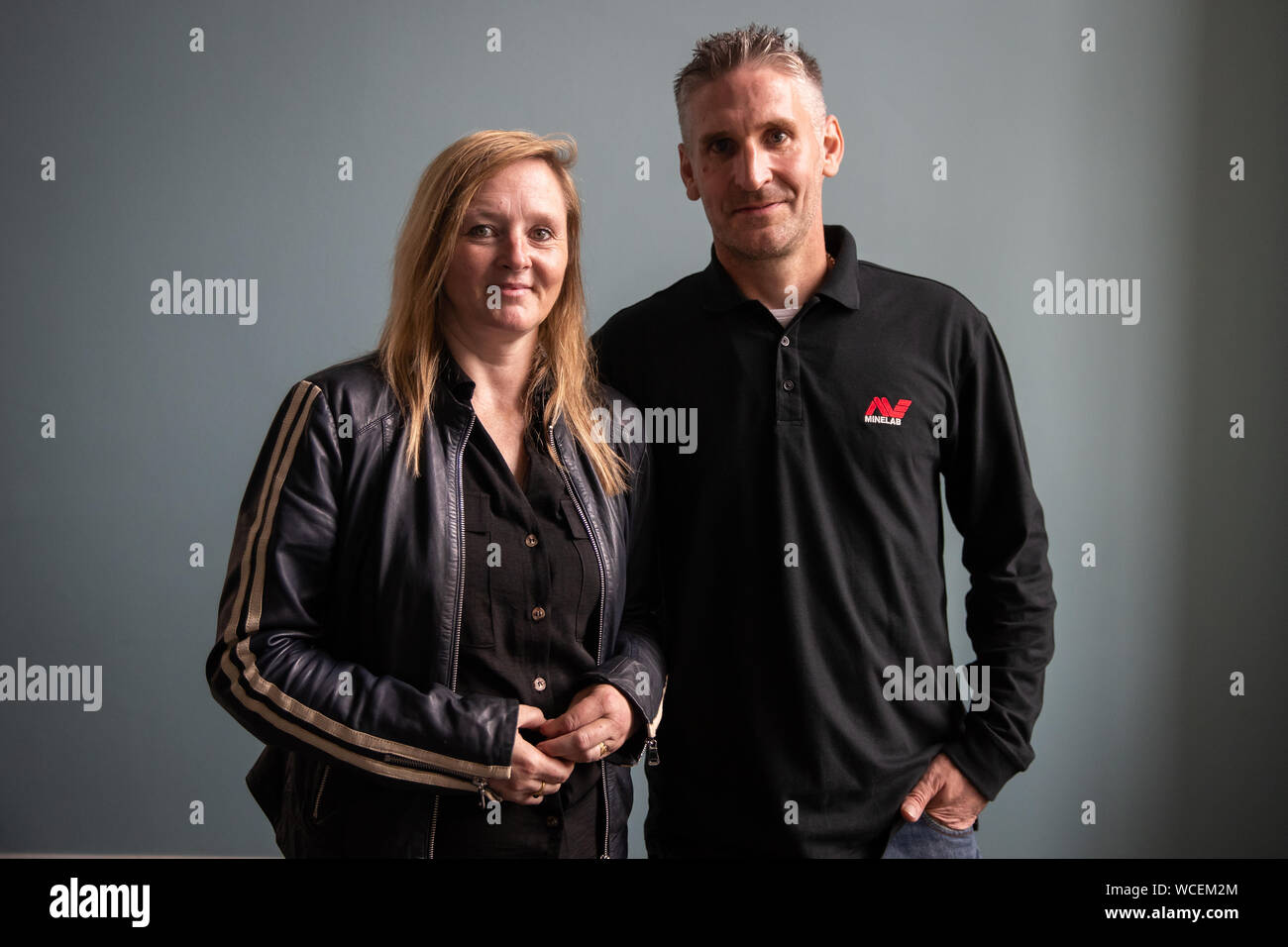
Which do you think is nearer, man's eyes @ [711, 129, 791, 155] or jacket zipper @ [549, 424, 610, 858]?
jacket zipper @ [549, 424, 610, 858]

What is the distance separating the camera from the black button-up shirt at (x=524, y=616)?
1.44 meters

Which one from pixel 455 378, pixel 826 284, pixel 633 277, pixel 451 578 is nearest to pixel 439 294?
pixel 455 378

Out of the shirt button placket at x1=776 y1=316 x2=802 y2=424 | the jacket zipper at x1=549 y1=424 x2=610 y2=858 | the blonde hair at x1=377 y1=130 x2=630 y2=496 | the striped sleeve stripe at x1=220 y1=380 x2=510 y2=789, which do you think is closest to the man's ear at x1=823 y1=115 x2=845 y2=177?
the shirt button placket at x1=776 y1=316 x2=802 y2=424

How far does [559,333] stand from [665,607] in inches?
20.9

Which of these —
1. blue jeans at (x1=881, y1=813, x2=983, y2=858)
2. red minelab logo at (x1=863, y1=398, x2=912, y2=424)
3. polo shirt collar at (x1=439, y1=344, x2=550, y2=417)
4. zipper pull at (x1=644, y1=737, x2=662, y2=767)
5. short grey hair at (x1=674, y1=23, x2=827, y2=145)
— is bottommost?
blue jeans at (x1=881, y1=813, x2=983, y2=858)

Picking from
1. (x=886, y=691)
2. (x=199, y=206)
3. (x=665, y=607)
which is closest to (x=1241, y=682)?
(x=886, y=691)

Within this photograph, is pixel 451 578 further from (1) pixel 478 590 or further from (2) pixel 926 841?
(2) pixel 926 841

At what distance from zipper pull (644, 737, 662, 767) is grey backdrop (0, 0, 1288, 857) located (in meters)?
1.15

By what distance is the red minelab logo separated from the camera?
1.71 meters

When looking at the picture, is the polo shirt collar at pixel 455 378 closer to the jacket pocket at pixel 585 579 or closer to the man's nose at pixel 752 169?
the jacket pocket at pixel 585 579

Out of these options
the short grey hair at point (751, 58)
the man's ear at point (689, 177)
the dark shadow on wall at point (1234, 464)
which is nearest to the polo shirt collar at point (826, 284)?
the man's ear at point (689, 177)

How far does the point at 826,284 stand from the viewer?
5.76 ft

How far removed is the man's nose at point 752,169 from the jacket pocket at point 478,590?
76 centimetres

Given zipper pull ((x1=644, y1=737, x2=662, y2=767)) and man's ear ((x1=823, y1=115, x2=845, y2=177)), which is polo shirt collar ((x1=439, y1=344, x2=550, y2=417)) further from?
man's ear ((x1=823, y1=115, x2=845, y2=177))
